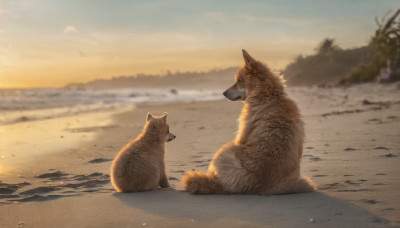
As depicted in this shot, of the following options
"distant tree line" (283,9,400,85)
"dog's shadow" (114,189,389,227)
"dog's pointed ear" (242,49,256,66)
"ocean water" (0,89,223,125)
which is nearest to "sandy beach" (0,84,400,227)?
"dog's shadow" (114,189,389,227)

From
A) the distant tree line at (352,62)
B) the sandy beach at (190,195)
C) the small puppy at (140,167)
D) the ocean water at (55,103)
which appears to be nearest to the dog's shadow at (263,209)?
the sandy beach at (190,195)

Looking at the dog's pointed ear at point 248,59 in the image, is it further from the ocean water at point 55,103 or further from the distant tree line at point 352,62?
the distant tree line at point 352,62

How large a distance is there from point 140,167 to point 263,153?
1.70 metres

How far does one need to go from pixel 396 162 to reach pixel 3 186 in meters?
5.78

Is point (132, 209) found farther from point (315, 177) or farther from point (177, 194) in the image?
point (315, 177)

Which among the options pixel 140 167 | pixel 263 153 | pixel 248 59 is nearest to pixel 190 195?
pixel 140 167

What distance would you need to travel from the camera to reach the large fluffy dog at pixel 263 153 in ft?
14.4

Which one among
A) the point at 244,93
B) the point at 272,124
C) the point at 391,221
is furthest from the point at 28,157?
the point at 391,221

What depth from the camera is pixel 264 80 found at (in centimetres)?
495

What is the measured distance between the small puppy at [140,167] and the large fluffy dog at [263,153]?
601 millimetres

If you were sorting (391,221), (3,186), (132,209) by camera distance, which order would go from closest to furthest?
(391,221) < (132,209) < (3,186)

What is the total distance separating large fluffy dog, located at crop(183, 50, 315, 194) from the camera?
14.4 feet

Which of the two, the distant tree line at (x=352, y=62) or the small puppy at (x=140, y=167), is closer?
the small puppy at (x=140, y=167)

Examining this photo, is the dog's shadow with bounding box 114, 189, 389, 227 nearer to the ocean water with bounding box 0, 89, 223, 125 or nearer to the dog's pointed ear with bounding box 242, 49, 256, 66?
the dog's pointed ear with bounding box 242, 49, 256, 66
